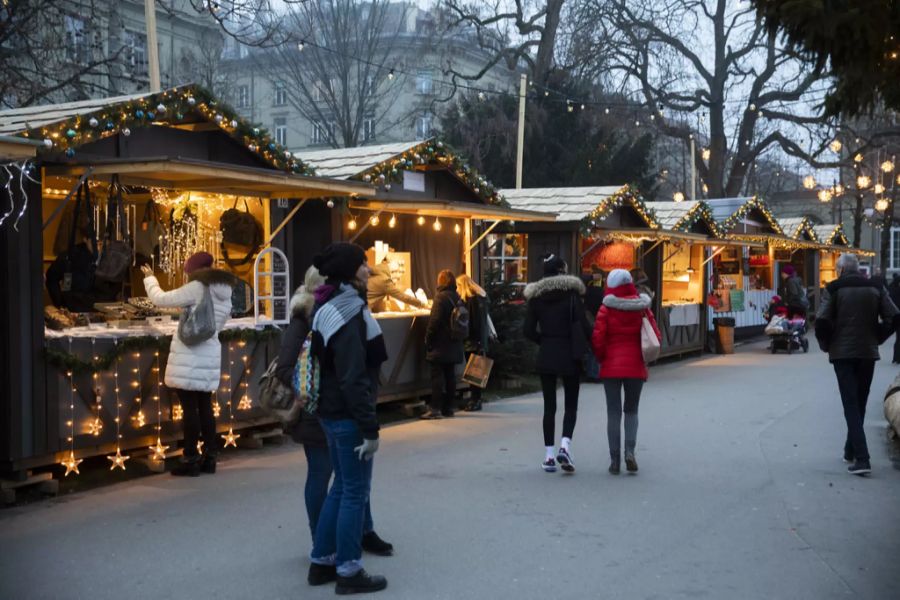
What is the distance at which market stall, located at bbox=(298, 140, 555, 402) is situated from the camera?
12.8 m

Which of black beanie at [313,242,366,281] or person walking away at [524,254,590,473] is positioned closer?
black beanie at [313,242,366,281]

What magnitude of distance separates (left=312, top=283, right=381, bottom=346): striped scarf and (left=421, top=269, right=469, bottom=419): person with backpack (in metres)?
6.89

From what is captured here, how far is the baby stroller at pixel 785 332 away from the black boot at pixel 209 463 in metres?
17.3

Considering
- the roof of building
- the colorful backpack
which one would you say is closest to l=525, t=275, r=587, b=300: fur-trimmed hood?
the colorful backpack

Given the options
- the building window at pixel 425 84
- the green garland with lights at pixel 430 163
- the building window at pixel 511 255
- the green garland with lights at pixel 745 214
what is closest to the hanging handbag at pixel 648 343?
the green garland with lights at pixel 430 163

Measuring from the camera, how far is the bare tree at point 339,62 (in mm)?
31172

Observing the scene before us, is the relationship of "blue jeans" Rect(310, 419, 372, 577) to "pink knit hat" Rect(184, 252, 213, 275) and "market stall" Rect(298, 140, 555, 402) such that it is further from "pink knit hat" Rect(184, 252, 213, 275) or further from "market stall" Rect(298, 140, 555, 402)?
"market stall" Rect(298, 140, 555, 402)

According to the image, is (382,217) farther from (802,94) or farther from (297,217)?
(802,94)

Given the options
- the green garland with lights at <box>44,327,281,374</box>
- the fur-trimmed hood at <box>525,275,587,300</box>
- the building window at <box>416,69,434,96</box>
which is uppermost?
the building window at <box>416,69,434,96</box>

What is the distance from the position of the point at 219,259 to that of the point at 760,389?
8.75 metres

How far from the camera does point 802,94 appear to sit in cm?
3847

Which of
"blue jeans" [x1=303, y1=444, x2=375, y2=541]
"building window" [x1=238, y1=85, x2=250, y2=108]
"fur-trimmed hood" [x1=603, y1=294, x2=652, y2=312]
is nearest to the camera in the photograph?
"blue jeans" [x1=303, y1=444, x2=375, y2=541]

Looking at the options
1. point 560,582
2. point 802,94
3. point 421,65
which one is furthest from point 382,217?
point 802,94

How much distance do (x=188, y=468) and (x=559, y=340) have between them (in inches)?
136
